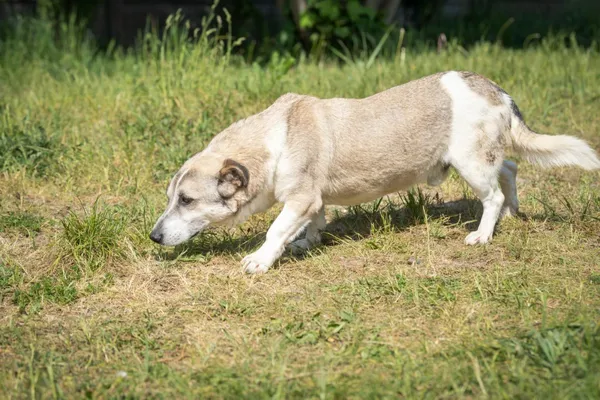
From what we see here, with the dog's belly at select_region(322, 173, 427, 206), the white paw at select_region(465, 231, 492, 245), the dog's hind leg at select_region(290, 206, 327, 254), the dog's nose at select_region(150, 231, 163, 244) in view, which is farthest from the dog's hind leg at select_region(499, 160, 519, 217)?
the dog's nose at select_region(150, 231, 163, 244)

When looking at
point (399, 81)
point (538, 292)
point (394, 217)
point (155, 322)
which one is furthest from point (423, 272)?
point (399, 81)

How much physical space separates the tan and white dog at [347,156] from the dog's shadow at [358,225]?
0.85 feet

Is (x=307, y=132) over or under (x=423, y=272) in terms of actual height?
over

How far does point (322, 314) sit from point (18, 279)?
75.0 inches

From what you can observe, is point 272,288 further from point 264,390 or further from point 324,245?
point 264,390

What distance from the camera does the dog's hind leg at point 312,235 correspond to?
5.14 m

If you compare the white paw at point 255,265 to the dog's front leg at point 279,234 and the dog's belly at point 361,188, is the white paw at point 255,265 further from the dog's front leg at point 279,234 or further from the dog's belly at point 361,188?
the dog's belly at point 361,188

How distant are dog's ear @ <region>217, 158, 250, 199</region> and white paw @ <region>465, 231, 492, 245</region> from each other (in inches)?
62.4

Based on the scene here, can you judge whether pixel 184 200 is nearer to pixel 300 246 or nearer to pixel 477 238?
pixel 300 246

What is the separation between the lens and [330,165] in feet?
16.0

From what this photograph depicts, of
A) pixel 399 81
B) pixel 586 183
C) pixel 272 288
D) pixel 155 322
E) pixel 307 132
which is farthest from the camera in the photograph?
pixel 399 81

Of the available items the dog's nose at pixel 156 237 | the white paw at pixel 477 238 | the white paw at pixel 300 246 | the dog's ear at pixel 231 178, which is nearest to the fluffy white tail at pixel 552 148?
the white paw at pixel 477 238

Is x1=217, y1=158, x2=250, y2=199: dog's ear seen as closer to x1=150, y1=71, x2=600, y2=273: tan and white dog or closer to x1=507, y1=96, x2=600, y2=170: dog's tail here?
x1=150, y1=71, x2=600, y2=273: tan and white dog

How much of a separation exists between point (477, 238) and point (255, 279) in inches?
62.1
